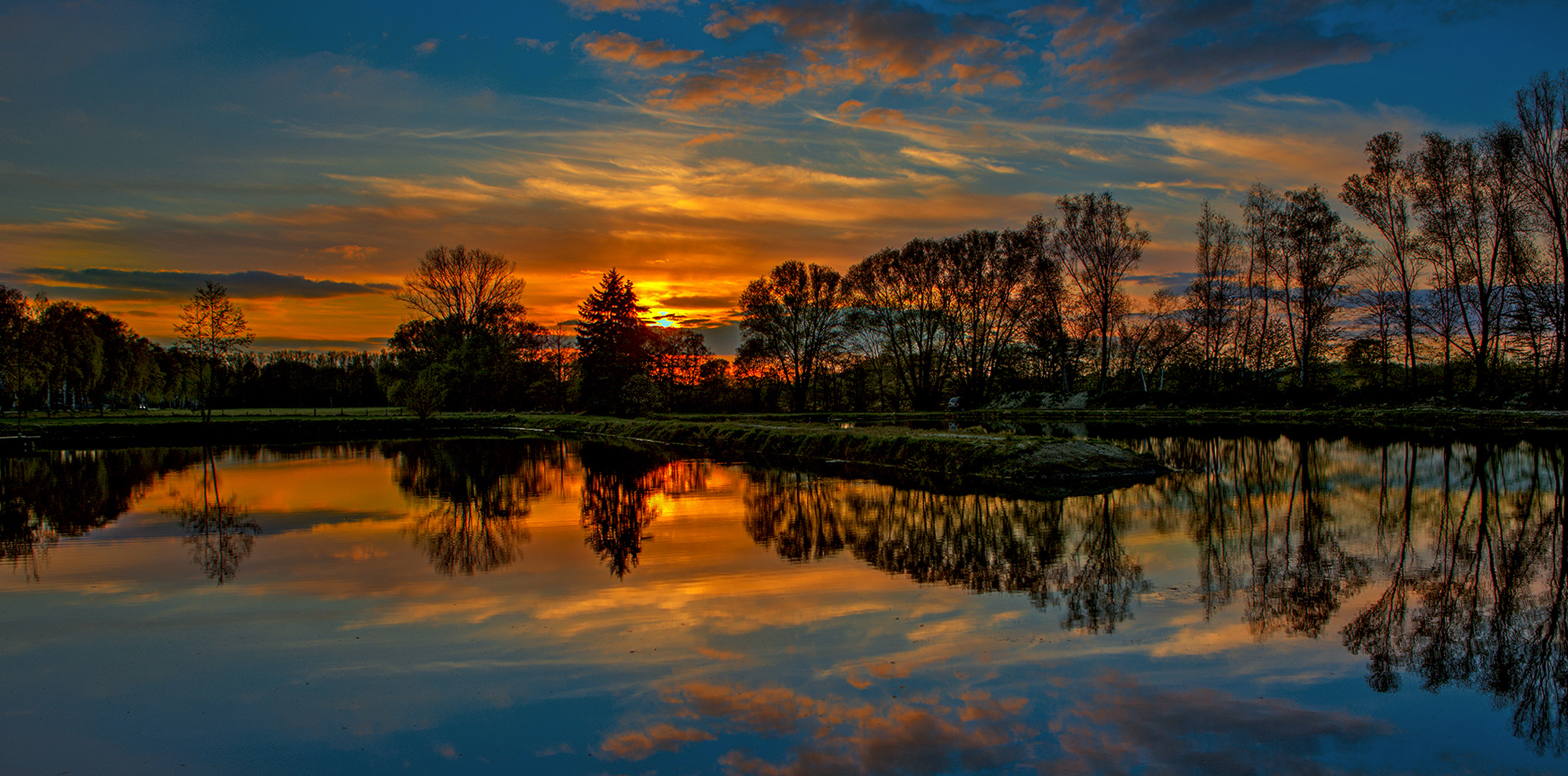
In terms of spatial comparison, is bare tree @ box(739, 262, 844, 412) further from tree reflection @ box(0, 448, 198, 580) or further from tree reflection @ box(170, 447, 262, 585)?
tree reflection @ box(170, 447, 262, 585)

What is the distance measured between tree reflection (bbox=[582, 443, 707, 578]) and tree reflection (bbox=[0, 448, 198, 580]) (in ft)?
22.7

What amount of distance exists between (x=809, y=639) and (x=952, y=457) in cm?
1294

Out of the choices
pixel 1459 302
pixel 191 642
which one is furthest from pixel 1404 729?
pixel 1459 302

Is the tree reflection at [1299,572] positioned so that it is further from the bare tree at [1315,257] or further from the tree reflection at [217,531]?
the bare tree at [1315,257]

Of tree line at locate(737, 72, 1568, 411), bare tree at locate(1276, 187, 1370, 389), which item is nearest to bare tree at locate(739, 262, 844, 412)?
tree line at locate(737, 72, 1568, 411)

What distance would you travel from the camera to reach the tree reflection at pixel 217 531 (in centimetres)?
1023

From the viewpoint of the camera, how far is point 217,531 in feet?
42.0

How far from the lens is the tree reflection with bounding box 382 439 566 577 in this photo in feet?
35.1

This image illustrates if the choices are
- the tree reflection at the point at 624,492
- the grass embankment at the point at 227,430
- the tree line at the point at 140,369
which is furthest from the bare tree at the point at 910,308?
the tree line at the point at 140,369

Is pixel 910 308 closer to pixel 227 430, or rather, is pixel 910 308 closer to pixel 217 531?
pixel 227 430

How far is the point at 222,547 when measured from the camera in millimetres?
11359

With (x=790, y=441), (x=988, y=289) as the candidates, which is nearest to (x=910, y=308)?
(x=988, y=289)

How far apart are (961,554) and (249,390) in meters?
111

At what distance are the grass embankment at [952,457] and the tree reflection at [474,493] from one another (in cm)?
683
